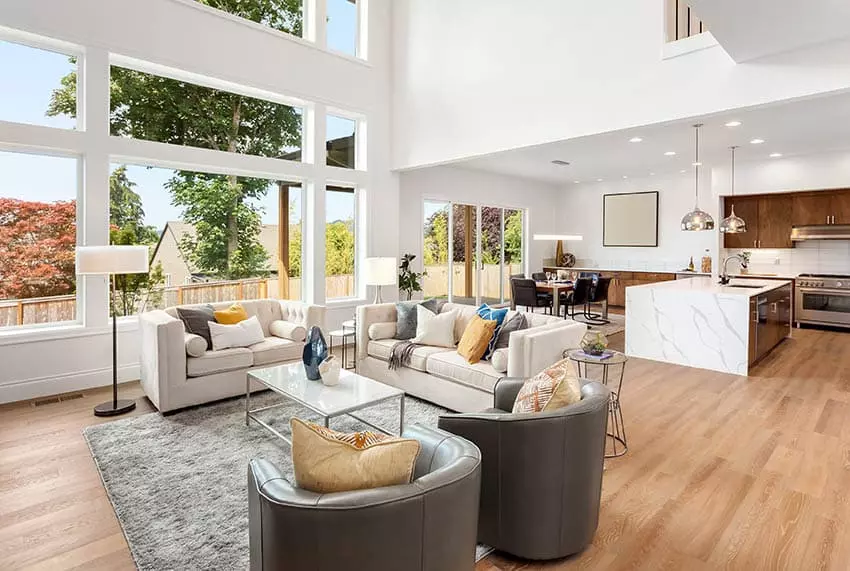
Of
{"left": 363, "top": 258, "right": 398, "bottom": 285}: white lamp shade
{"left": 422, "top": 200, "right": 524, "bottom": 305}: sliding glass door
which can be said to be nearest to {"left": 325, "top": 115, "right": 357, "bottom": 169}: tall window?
{"left": 422, "top": 200, "right": 524, "bottom": 305}: sliding glass door

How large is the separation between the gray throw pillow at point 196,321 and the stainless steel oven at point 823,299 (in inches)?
344

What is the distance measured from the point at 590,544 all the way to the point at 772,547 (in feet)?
2.80

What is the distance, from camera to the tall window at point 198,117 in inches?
205

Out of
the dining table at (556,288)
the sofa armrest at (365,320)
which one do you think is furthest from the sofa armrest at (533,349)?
the dining table at (556,288)

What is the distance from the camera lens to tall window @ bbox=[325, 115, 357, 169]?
7008mm

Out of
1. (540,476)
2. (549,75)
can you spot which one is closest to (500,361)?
(540,476)

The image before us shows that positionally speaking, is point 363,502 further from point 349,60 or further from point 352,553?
point 349,60

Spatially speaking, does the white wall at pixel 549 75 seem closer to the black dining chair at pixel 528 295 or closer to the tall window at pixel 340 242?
the tall window at pixel 340 242

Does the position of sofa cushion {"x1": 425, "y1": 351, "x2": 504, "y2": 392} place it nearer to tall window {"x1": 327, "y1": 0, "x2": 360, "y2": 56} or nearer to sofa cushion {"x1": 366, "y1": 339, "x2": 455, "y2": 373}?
sofa cushion {"x1": 366, "y1": 339, "x2": 455, "y2": 373}

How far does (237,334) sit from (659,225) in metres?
8.73

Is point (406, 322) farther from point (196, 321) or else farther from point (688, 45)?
point (688, 45)

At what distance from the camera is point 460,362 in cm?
400

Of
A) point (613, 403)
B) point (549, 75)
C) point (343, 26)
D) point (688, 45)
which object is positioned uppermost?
point (343, 26)

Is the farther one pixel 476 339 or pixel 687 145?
pixel 687 145
